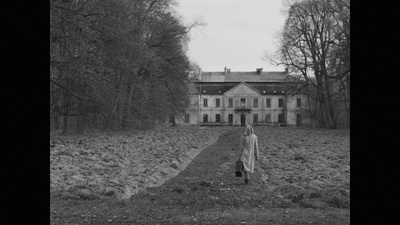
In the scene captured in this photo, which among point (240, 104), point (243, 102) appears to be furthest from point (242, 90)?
point (240, 104)

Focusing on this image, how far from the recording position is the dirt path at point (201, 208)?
27.8 feet

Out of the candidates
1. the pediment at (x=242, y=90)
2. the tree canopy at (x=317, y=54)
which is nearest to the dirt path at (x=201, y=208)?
the tree canopy at (x=317, y=54)

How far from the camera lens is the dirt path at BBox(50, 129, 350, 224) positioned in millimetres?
8484

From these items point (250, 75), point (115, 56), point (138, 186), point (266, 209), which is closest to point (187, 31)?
point (115, 56)

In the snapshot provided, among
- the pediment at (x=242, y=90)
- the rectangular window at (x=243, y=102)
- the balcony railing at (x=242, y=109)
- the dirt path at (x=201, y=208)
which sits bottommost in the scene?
the dirt path at (x=201, y=208)

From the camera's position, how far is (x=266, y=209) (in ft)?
31.4

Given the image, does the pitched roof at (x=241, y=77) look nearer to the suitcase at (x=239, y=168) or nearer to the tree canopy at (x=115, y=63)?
the tree canopy at (x=115, y=63)

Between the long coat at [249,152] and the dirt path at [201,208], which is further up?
the long coat at [249,152]

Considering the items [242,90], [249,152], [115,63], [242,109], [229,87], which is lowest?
[249,152]

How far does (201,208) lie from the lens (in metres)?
9.66

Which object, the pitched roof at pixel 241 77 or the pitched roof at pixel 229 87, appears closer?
the pitched roof at pixel 229 87

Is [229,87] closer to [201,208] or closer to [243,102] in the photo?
[243,102]
